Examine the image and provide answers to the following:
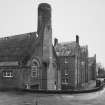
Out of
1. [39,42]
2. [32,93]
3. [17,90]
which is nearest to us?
[32,93]

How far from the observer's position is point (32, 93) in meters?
23.6

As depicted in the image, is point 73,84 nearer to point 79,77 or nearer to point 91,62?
point 79,77

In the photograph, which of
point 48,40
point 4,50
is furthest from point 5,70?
point 48,40

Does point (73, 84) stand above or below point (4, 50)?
below

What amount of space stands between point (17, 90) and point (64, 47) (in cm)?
2649

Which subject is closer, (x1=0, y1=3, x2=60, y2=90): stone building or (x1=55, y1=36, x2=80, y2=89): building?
(x1=0, y1=3, x2=60, y2=90): stone building

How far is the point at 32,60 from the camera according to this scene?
29359 millimetres

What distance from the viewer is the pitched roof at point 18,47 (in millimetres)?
29500

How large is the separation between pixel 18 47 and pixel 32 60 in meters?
5.06

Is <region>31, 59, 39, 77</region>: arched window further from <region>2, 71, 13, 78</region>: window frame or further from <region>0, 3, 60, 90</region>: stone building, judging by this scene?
<region>2, 71, 13, 78</region>: window frame

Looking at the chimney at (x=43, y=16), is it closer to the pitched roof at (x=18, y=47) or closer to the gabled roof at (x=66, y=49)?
the pitched roof at (x=18, y=47)

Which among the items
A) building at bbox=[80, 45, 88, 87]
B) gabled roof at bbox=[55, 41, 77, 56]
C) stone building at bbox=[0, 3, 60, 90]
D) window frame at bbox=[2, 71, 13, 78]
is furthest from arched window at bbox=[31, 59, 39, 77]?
building at bbox=[80, 45, 88, 87]

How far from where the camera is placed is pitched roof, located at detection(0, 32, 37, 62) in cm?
2950

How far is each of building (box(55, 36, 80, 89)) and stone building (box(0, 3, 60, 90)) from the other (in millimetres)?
10744
